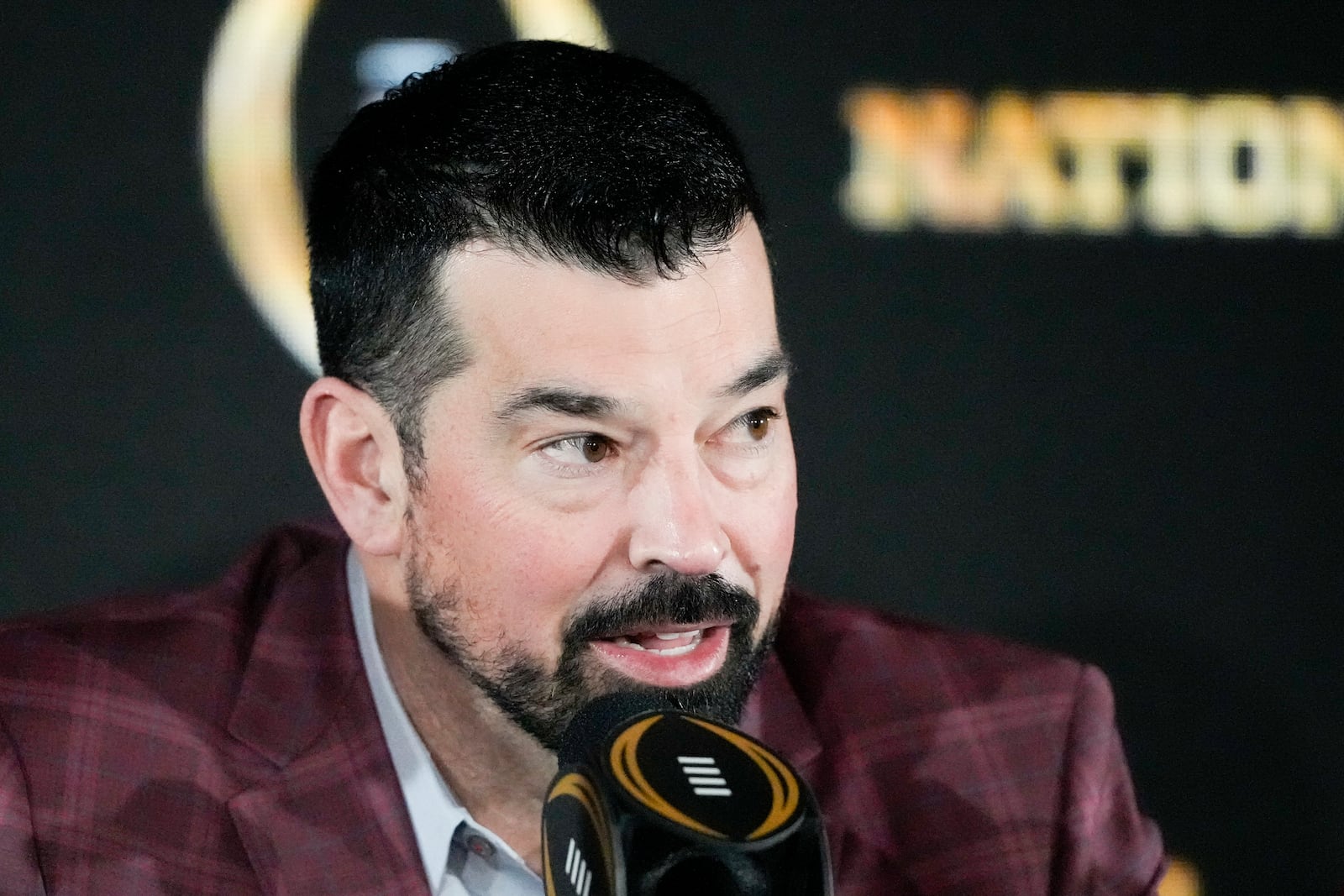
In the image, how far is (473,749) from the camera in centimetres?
155

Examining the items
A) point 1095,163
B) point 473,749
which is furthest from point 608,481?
point 1095,163

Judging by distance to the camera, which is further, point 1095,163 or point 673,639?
point 1095,163

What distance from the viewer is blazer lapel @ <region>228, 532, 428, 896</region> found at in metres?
1.46

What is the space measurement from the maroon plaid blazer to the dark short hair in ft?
0.99

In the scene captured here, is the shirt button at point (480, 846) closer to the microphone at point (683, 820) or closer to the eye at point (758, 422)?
the eye at point (758, 422)

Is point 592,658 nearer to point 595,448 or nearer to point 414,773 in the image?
point 595,448

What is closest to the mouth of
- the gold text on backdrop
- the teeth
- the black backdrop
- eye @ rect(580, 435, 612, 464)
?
the teeth

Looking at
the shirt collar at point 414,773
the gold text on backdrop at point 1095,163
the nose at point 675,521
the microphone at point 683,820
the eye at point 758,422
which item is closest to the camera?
the microphone at point 683,820

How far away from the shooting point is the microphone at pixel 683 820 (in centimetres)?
76

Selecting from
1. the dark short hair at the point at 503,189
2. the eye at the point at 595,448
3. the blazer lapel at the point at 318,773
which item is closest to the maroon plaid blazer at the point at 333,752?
the blazer lapel at the point at 318,773

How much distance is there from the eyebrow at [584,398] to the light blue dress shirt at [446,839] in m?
0.40

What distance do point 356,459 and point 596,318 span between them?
12.6 inches

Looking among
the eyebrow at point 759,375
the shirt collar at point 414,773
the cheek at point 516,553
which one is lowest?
the shirt collar at point 414,773

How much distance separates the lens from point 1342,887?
6.75 ft
